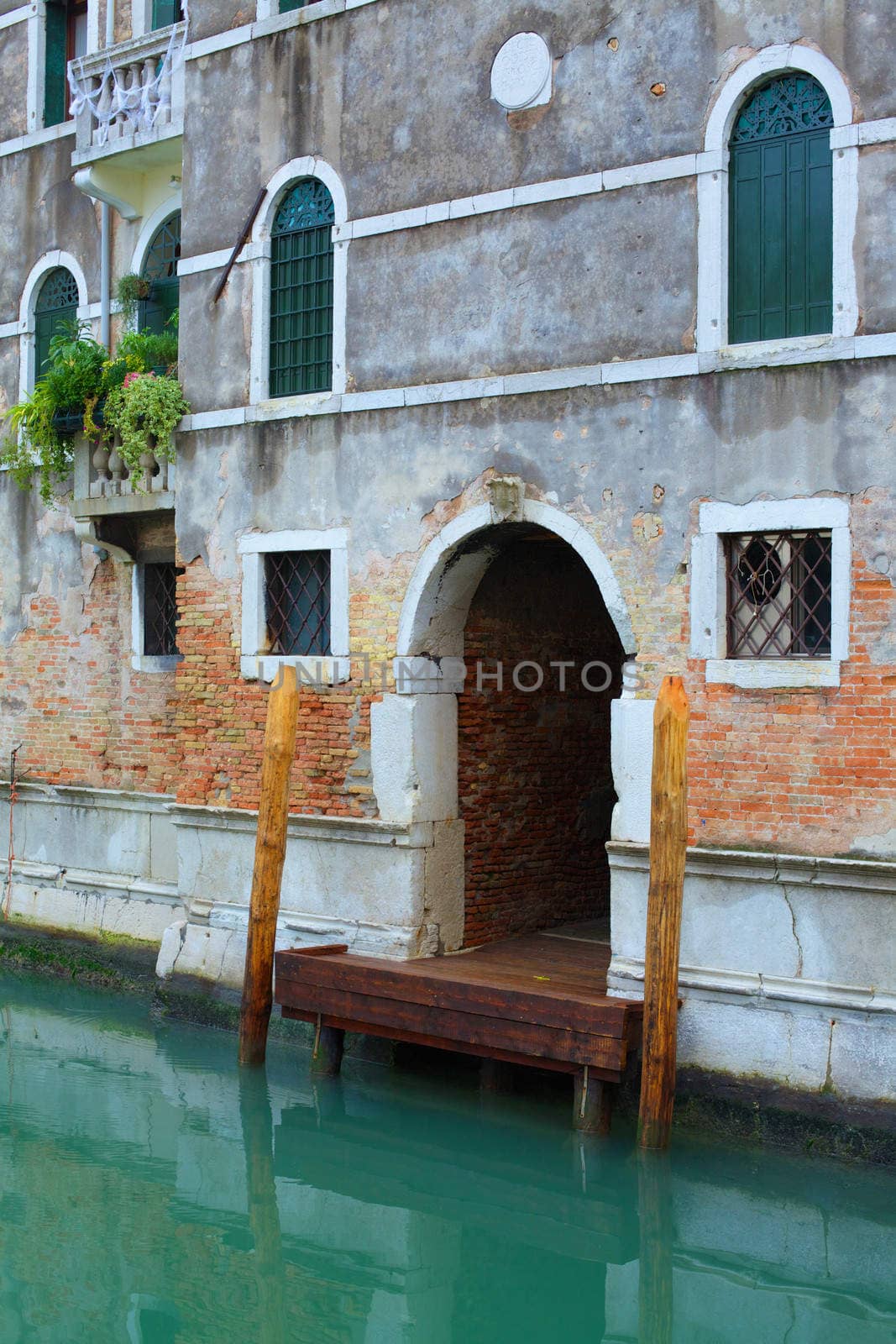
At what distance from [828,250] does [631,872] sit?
3429mm

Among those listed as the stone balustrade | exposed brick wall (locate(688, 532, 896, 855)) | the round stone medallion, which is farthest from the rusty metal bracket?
exposed brick wall (locate(688, 532, 896, 855))

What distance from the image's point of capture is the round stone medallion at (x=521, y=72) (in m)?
9.10

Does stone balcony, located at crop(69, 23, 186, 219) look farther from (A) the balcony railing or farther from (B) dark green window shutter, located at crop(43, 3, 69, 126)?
(B) dark green window shutter, located at crop(43, 3, 69, 126)

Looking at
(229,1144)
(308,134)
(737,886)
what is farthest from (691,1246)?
(308,134)

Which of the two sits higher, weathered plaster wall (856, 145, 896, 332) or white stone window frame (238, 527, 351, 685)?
weathered plaster wall (856, 145, 896, 332)

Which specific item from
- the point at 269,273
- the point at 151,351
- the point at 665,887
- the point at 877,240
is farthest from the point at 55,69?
the point at 665,887

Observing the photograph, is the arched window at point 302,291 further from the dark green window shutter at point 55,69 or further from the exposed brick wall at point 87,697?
the dark green window shutter at point 55,69

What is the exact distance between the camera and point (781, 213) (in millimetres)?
8273

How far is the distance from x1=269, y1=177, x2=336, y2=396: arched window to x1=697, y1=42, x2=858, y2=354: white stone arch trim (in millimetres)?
2753

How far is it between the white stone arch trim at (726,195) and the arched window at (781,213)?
6 centimetres

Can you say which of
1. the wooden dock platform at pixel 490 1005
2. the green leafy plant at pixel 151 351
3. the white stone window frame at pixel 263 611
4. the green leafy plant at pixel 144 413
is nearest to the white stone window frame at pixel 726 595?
the wooden dock platform at pixel 490 1005

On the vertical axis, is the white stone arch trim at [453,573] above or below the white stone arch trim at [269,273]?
below

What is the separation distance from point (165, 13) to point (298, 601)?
5.14 m

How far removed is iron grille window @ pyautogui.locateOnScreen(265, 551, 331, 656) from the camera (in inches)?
407
